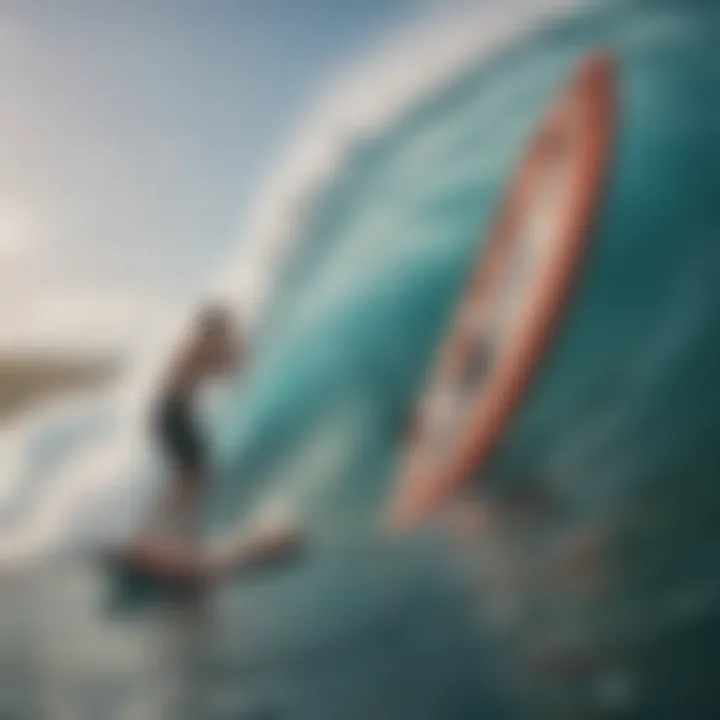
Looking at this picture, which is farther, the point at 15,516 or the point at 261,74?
the point at 261,74

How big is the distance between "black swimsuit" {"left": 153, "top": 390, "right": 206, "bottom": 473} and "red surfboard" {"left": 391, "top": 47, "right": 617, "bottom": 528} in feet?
0.61

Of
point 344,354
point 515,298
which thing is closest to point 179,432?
point 344,354

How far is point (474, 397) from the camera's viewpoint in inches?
47.6

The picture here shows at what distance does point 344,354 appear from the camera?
1.27m

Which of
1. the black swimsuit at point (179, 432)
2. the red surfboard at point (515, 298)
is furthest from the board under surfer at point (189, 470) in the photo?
the red surfboard at point (515, 298)

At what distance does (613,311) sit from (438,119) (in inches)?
10.6

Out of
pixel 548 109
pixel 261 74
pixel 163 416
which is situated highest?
pixel 261 74

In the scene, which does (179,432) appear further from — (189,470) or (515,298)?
(515,298)

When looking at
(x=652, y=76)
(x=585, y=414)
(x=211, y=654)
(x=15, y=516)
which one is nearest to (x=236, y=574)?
(x=211, y=654)

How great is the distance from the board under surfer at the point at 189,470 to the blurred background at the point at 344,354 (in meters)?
0.02

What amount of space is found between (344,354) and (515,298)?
16 centimetres

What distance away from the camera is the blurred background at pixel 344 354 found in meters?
1.14

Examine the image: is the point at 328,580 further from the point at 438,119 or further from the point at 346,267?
the point at 438,119

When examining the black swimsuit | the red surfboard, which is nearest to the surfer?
the black swimsuit
